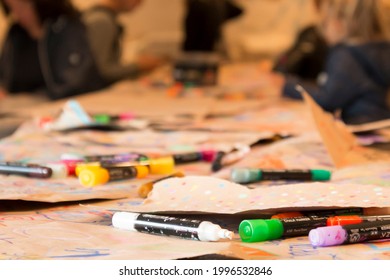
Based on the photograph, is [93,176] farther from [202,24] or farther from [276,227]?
[202,24]

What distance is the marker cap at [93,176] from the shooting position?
0.89 m

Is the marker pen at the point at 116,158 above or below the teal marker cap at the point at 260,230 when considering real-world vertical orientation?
above

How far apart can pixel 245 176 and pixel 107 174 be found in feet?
0.57

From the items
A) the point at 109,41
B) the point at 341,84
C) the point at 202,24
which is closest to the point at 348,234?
the point at 341,84

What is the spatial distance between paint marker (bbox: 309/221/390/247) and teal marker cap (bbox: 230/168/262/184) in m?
0.24

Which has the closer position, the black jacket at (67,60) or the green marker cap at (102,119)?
the green marker cap at (102,119)

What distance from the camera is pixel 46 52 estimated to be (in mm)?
1988

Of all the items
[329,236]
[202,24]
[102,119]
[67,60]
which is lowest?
[329,236]

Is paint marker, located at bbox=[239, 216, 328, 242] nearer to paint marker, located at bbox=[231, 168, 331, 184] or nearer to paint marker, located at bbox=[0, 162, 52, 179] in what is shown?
paint marker, located at bbox=[231, 168, 331, 184]

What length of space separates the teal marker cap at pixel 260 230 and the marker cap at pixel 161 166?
29 centimetres

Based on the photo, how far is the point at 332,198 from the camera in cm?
76

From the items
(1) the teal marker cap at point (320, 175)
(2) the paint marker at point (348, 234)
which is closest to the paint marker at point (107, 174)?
(1) the teal marker cap at point (320, 175)

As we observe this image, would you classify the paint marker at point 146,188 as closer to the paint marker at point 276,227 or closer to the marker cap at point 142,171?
the marker cap at point 142,171
